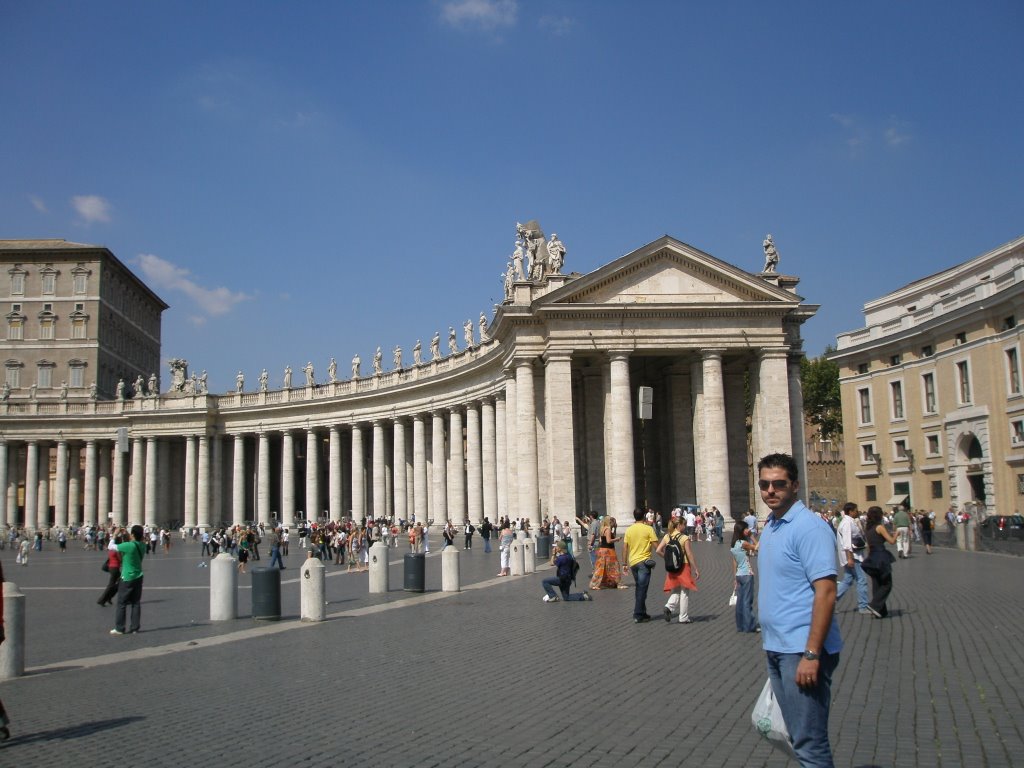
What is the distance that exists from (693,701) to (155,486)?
83183 millimetres

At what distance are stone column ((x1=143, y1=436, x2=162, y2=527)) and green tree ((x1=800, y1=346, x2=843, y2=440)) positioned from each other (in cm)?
6328

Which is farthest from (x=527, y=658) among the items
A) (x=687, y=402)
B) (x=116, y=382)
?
(x=116, y=382)

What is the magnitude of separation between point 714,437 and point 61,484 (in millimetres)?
64381

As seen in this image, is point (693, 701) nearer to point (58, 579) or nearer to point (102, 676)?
point (102, 676)

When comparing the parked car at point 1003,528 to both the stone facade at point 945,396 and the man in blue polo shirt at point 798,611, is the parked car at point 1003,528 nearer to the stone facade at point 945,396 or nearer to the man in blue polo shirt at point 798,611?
the stone facade at point 945,396

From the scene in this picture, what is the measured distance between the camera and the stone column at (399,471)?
74562 mm

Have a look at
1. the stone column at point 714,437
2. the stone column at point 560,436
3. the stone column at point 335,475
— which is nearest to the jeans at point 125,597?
the stone column at point 560,436

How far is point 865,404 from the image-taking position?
209 ft

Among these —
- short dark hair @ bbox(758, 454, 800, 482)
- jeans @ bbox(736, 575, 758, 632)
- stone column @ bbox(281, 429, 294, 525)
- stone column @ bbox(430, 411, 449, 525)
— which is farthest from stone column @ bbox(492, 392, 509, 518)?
short dark hair @ bbox(758, 454, 800, 482)

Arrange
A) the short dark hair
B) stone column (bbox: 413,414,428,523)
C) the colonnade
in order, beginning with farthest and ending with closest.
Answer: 1. stone column (bbox: 413,414,428,523)
2. the colonnade
3. the short dark hair

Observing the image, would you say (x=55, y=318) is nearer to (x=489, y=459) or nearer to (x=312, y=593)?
(x=489, y=459)

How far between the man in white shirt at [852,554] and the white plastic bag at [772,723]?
11.6 metres

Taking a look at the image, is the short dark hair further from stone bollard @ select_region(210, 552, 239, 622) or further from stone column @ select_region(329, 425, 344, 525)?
stone column @ select_region(329, 425, 344, 525)

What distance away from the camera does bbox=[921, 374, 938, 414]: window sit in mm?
56594
